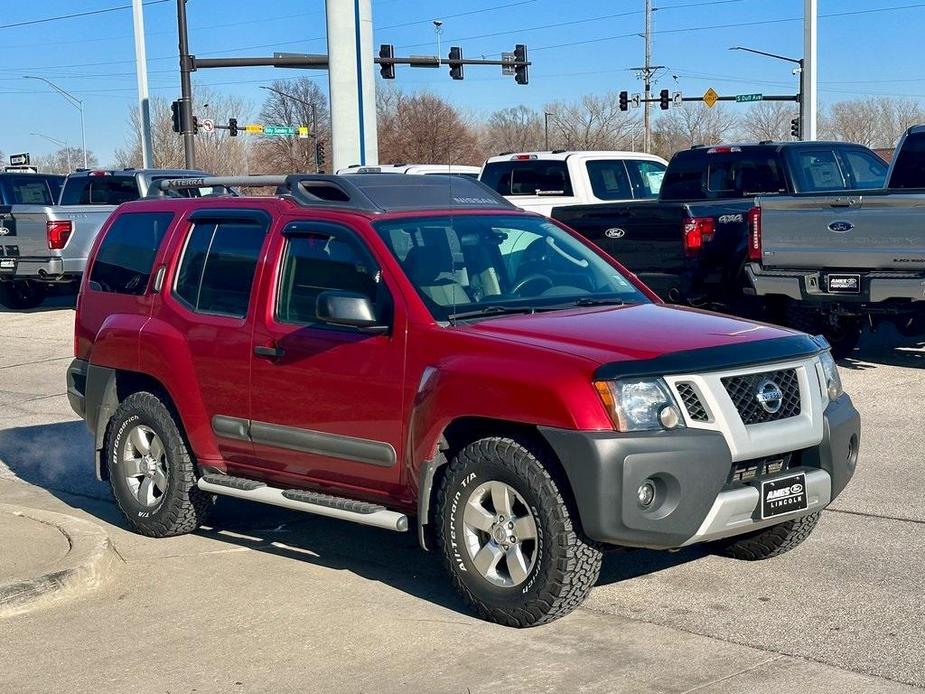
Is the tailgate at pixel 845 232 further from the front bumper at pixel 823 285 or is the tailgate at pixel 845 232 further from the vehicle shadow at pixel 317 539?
the vehicle shadow at pixel 317 539

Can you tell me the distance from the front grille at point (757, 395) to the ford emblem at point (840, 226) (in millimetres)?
6148

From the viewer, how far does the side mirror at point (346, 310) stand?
18.8 feet

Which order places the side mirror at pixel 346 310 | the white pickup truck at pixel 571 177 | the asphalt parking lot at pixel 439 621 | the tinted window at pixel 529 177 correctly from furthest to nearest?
the tinted window at pixel 529 177, the white pickup truck at pixel 571 177, the side mirror at pixel 346 310, the asphalt parking lot at pixel 439 621

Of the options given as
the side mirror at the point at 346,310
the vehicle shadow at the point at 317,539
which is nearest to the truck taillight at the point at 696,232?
the vehicle shadow at the point at 317,539

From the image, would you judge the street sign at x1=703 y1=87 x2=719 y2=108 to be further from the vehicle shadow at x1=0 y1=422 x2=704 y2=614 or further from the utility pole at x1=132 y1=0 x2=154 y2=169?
the vehicle shadow at x1=0 y1=422 x2=704 y2=614

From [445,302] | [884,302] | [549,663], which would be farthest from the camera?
[884,302]

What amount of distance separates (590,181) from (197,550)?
11287 mm

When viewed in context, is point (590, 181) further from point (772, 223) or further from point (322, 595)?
point (322, 595)

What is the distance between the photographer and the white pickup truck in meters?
17.2

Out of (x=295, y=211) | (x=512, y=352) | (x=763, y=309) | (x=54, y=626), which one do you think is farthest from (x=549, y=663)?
(x=763, y=309)

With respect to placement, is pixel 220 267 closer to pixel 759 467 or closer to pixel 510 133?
pixel 759 467

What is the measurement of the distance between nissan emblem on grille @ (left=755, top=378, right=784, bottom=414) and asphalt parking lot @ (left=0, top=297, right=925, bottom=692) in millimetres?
897

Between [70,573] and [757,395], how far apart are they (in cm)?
332

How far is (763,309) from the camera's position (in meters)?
13.1
